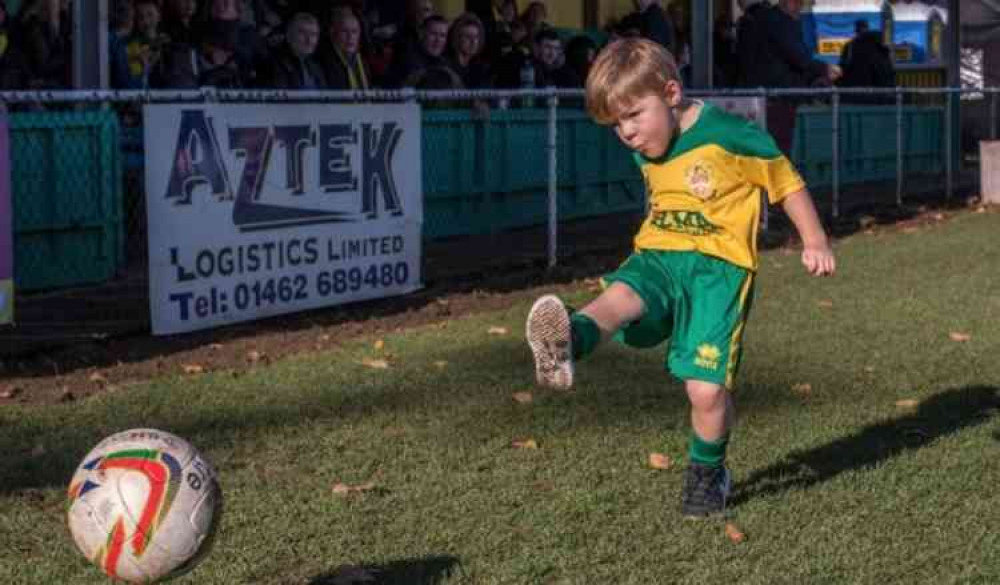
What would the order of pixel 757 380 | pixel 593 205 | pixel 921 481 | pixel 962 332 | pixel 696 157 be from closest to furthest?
pixel 696 157, pixel 921 481, pixel 757 380, pixel 962 332, pixel 593 205

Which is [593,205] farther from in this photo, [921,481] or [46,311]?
[921,481]

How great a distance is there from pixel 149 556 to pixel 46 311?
667 cm

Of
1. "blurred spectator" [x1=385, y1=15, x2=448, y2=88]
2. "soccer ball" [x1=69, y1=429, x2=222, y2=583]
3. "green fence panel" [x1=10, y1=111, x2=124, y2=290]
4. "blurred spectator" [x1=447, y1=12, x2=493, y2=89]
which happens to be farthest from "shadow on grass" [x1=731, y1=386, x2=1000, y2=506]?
"blurred spectator" [x1=447, y1=12, x2=493, y2=89]

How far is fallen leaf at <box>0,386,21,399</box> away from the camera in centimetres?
819

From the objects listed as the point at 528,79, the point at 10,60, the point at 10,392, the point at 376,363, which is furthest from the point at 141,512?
the point at 528,79

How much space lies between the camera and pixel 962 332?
9.85m

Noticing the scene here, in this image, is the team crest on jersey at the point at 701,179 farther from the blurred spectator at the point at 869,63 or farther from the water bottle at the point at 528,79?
the blurred spectator at the point at 869,63

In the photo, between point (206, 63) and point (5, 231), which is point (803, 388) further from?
point (206, 63)

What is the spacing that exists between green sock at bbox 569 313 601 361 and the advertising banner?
3598mm

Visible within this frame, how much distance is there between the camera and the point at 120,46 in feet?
41.7

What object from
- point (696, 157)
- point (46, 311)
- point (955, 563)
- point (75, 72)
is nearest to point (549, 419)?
point (696, 157)

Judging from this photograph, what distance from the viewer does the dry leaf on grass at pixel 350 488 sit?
614 cm

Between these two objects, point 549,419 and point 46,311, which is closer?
point 549,419

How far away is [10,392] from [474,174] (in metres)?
7.07
